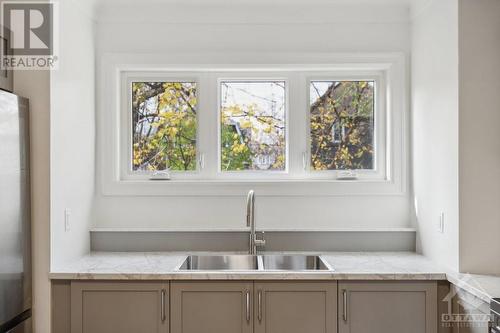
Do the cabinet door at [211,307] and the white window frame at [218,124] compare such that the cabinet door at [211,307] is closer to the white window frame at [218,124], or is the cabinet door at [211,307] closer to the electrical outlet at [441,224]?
the white window frame at [218,124]

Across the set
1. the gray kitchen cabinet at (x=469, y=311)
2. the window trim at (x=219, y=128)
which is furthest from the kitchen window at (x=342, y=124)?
the gray kitchen cabinet at (x=469, y=311)

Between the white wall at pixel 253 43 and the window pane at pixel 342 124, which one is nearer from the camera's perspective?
the white wall at pixel 253 43

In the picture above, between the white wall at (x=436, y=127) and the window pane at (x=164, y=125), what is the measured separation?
1.44 m

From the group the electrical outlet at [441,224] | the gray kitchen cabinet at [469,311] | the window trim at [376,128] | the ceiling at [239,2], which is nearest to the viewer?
the gray kitchen cabinet at [469,311]

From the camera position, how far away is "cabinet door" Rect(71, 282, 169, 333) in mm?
2305

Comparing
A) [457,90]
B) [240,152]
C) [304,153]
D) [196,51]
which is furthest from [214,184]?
[457,90]

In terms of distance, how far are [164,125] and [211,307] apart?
51.9 inches

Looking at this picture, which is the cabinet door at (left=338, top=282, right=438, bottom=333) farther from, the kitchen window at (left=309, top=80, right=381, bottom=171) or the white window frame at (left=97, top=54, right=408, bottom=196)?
the kitchen window at (left=309, top=80, right=381, bottom=171)

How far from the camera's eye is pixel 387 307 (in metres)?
2.31

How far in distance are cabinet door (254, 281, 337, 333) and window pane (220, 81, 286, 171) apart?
3.26 feet

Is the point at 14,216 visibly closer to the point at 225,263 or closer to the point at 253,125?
the point at 225,263
